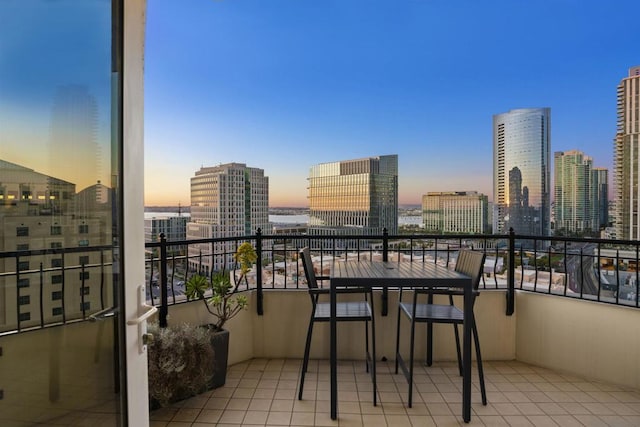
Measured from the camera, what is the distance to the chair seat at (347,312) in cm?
265

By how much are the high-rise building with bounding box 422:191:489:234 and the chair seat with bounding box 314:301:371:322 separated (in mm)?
1493

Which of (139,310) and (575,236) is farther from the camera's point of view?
(575,236)

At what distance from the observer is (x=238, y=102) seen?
5.45 meters

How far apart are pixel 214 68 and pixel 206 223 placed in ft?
9.02

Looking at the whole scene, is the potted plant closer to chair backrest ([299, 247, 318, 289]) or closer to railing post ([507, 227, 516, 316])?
chair backrest ([299, 247, 318, 289])

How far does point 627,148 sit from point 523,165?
3.49 feet

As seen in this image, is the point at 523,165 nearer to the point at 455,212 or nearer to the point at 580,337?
the point at 455,212

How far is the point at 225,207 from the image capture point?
4133 mm

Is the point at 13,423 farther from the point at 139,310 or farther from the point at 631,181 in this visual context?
the point at 631,181

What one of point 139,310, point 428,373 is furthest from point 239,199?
point 139,310

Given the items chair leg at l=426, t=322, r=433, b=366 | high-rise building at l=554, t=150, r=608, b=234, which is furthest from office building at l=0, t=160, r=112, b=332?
high-rise building at l=554, t=150, r=608, b=234

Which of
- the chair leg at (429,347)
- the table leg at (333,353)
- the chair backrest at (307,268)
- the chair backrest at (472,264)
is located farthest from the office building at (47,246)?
the chair leg at (429,347)

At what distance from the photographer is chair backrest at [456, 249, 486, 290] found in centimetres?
261

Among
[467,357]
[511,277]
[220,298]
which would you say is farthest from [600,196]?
[220,298]
